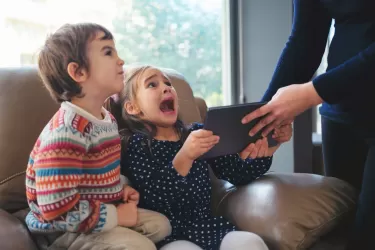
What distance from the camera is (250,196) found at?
138 cm

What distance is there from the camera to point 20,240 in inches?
44.9

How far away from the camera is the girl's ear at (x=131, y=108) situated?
55.1 inches

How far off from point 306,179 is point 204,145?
0.41 meters

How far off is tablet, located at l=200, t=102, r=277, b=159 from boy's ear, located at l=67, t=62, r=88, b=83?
34 centimetres

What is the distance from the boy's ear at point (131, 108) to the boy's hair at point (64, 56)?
0.23 metres

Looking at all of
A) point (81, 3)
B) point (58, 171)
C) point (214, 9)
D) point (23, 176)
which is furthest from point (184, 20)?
point (58, 171)

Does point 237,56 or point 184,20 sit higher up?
point 184,20

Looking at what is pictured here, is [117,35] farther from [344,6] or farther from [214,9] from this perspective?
[344,6]

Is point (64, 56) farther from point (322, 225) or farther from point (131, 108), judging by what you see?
point (322, 225)

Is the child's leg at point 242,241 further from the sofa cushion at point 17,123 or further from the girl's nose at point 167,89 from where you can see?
the sofa cushion at point 17,123

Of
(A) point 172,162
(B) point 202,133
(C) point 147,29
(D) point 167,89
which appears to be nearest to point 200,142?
(B) point 202,133

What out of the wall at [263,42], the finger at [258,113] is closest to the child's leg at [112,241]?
the finger at [258,113]

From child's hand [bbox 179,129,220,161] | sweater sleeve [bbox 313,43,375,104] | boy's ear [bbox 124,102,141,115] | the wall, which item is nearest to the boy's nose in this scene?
boy's ear [bbox 124,102,141,115]

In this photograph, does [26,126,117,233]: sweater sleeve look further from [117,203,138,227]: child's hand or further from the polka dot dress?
the polka dot dress
